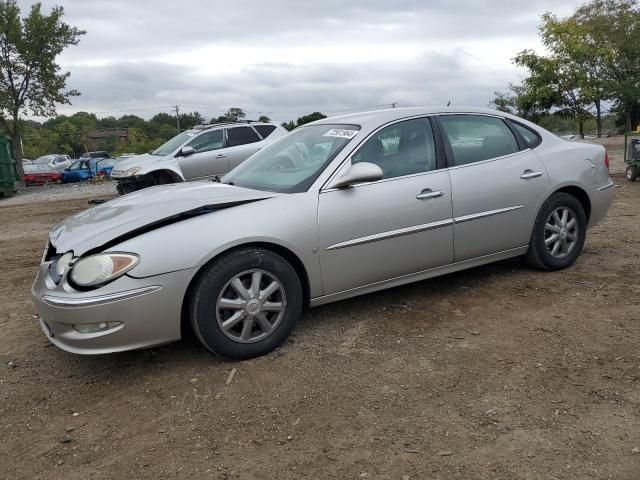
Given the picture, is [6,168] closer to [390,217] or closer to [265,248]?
[265,248]

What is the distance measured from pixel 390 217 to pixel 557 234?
6.02ft

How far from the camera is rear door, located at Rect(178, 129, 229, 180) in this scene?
1150 cm

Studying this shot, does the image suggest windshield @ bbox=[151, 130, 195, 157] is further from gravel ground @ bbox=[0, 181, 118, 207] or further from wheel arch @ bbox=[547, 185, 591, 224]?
wheel arch @ bbox=[547, 185, 591, 224]

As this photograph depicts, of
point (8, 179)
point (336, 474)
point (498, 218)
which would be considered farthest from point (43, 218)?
point (336, 474)

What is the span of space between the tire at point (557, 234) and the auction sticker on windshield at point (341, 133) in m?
1.78

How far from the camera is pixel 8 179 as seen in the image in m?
18.0

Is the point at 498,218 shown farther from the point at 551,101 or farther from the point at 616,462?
the point at 551,101

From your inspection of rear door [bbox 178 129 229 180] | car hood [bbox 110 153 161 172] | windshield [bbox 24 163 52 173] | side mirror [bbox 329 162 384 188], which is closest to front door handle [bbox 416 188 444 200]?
side mirror [bbox 329 162 384 188]

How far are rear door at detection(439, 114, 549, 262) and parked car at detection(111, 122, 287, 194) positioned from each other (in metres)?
7.26

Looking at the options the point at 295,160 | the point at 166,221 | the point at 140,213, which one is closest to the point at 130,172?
the point at 295,160

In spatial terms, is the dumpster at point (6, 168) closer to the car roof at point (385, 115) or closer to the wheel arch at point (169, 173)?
the wheel arch at point (169, 173)

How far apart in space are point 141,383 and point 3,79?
21803mm

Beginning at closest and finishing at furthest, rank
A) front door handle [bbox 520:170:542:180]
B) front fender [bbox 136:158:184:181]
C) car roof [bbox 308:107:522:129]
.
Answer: car roof [bbox 308:107:522:129], front door handle [bbox 520:170:542:180], front fender [bbox 136:158:184:181]

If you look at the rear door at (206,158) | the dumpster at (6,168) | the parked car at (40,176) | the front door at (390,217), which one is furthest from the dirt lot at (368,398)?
the parked car at (40,176)
